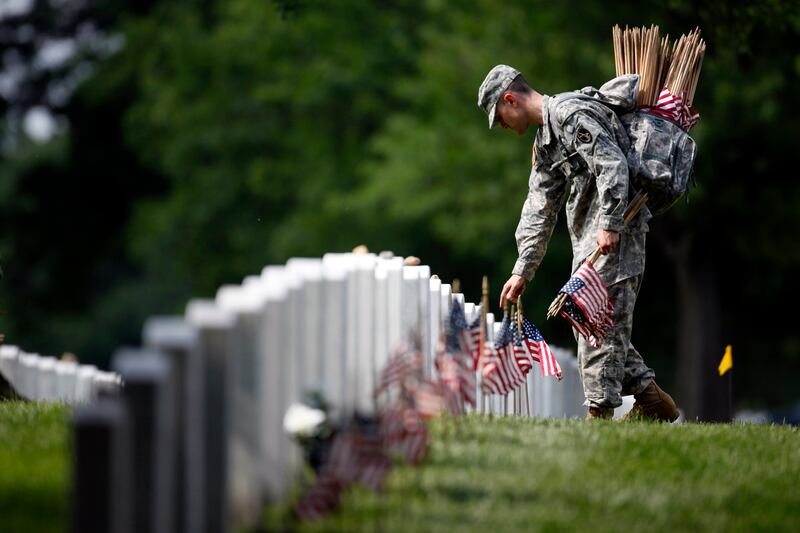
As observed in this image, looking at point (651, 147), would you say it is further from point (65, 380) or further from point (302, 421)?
point (65, 380)

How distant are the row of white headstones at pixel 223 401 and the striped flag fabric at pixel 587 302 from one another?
1933 millimetres

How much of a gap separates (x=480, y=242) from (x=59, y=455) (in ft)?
57.2

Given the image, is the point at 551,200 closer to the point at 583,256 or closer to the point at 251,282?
the point at 583,256

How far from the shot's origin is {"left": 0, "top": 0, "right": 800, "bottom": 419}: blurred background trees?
68.7ft

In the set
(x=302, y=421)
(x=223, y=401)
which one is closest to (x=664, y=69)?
(x=302, y=421)

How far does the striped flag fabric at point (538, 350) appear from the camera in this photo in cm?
880

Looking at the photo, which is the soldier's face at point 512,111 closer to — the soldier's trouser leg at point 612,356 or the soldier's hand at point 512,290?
the soldier's hand at point 512,290

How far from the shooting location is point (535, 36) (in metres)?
21.8

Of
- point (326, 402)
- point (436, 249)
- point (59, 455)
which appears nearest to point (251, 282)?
point (326, 402)

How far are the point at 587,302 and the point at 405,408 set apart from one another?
92.6 inches

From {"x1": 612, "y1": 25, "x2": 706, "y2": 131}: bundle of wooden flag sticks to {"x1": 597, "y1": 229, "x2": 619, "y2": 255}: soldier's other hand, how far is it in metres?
0.90

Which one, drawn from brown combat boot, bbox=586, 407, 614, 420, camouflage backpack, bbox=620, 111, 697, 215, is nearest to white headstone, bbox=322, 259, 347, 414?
camouflage backpack, bbox=620, 111, 697, 215

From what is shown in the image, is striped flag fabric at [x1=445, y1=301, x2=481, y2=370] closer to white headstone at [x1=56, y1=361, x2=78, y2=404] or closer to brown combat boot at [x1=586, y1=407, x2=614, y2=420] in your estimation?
brown combat boot at [x1=586, y1=407, x2=614, y2=420]

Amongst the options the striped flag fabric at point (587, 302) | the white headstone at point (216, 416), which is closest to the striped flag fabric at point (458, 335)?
the striped flag fabric at point (587, 302)
